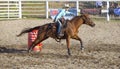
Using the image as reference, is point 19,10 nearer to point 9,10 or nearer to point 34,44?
point 9,10

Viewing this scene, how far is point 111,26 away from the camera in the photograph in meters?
23.1

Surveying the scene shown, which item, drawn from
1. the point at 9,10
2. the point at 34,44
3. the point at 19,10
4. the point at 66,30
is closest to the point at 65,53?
the point at 66,30

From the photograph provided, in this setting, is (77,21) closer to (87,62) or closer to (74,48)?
(74,48)

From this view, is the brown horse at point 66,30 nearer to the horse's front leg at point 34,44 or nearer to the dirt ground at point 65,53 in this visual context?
the horse's front leg at point 34,44

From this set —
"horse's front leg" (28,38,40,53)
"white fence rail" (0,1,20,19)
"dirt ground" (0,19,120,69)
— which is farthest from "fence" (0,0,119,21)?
"horse's front leg" (28,38,40,53)

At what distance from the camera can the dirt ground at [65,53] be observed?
11359 mm

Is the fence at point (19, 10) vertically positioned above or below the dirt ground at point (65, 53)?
above

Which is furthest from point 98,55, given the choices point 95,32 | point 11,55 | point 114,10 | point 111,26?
point 114,10

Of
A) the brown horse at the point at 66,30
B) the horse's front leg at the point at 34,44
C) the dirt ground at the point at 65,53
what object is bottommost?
the dirt ground at the point at 65,53

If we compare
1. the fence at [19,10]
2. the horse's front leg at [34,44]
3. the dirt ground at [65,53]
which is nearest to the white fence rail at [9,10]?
the fence at [19,10]

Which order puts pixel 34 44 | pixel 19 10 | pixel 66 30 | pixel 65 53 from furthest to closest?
pixel 19 10 < pixel 34 44 < pixel 65 53 < pixel 66 30

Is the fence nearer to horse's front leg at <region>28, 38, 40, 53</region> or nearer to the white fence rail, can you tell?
the white fence rail

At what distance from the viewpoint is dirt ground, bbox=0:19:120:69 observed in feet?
37.3

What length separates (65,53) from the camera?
14.0 metres
